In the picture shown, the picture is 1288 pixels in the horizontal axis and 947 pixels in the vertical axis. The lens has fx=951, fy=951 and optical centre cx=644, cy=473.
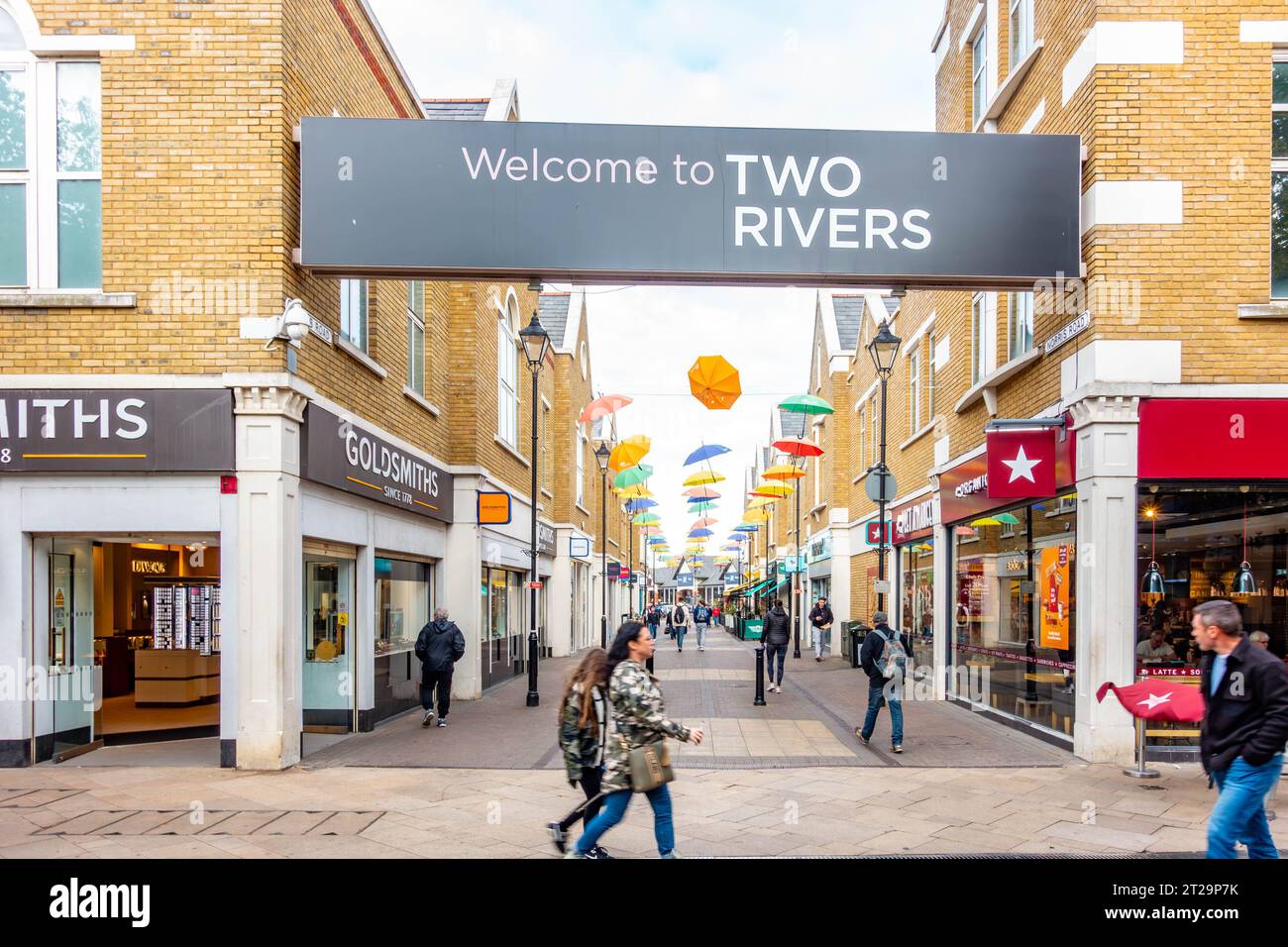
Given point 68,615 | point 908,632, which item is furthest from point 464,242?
point 908,632

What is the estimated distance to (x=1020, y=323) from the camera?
13.2 m

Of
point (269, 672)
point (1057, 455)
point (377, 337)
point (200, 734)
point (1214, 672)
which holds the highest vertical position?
point (377, 337)

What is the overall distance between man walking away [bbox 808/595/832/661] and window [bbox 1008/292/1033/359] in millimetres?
12112

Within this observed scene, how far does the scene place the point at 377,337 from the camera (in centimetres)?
1326

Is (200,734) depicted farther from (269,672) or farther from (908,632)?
(908,632)

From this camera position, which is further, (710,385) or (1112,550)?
(710,385)

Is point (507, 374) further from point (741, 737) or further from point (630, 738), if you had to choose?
point (630, 738)

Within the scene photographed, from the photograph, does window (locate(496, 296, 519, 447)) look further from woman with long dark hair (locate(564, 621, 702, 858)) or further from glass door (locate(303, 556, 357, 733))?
woman with long dark hair (locate(564, 621, 702, 858))

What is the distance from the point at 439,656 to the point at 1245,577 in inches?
388

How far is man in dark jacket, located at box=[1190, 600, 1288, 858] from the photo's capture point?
17.5ft

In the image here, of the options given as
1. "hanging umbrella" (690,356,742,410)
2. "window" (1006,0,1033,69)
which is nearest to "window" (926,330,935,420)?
"hanging umbrella" (690,356,742,410)

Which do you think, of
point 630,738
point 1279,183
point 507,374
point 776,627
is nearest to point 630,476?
point 507,374

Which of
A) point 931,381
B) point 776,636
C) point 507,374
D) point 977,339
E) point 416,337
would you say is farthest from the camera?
point 507,374
